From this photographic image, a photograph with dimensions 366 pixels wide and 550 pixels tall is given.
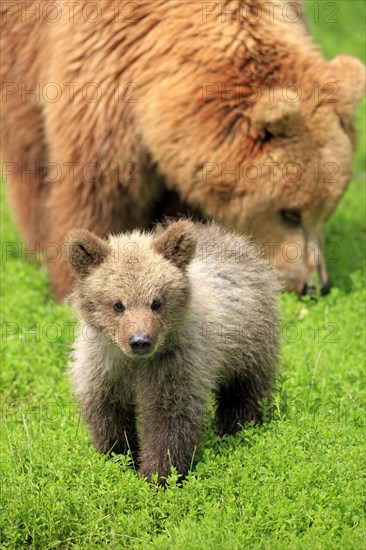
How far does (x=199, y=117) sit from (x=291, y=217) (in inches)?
46.0

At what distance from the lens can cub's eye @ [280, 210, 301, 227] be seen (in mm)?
8328

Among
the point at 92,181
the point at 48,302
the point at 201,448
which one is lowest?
the point at 48,302

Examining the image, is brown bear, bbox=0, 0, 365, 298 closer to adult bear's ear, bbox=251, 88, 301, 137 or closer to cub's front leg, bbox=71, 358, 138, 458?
adult bear's ear, bbox=251, 88, 301, 137

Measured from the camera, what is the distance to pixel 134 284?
5059 millimetres

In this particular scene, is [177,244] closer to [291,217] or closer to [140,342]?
[140,342]

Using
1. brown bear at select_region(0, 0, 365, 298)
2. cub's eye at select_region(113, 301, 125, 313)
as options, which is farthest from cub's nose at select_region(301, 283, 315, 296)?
Result: cub's eye at select_region(113, 301, 125, 313)

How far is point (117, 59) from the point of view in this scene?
8.20 m

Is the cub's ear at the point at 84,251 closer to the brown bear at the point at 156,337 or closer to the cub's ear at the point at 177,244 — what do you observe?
the brown bear at the point at 156,337

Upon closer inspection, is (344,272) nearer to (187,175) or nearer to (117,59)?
(187,175)

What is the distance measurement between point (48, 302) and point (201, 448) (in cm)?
378

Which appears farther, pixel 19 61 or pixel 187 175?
pixel 19 61

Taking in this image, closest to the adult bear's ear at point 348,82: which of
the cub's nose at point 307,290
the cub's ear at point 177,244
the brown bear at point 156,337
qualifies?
the cub's nose at point 307,290

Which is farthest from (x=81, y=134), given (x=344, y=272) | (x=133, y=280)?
(x=133, y=280)

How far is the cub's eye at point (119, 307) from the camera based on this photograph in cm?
505
